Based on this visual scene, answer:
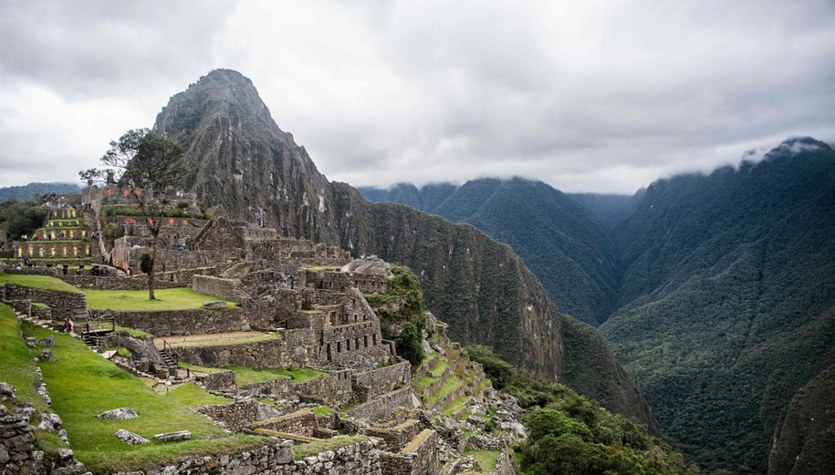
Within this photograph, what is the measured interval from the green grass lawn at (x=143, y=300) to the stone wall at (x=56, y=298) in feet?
11.0

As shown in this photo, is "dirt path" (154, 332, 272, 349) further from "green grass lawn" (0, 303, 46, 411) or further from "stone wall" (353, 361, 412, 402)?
"green grass lawn" (0, 303, 46, 411)

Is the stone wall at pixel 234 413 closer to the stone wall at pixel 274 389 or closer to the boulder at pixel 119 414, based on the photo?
the boulder at pixel 119 414

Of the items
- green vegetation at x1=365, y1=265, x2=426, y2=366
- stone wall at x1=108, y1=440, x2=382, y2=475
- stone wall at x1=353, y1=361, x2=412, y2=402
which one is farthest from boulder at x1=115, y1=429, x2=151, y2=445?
green vegetation at x1=365, y1=265, x2=426, y2=366

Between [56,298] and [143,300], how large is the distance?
8.91 metres

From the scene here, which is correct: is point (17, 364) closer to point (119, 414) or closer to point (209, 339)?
point (119, 414)

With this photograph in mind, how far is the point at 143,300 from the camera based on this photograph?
1013 inches

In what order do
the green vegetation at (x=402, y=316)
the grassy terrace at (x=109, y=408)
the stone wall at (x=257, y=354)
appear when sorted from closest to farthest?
1. the grassy terrace at (x=109, y=408)
2. the stone wall at (x=257, y=354)
3. the green vegetation at (x=402, y=316)

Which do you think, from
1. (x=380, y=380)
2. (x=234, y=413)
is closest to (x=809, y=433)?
(x=380, y=380)

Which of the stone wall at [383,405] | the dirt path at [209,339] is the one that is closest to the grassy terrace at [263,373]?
the dirt path at [209,339]

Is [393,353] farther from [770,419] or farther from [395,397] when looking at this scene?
[770,419]

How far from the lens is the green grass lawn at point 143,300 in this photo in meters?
22.9

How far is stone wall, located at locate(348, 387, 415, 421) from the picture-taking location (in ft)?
76.9

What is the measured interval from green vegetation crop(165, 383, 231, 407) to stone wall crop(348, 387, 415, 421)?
995cm

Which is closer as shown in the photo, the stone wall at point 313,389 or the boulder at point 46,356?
the boulder at point 46,356
